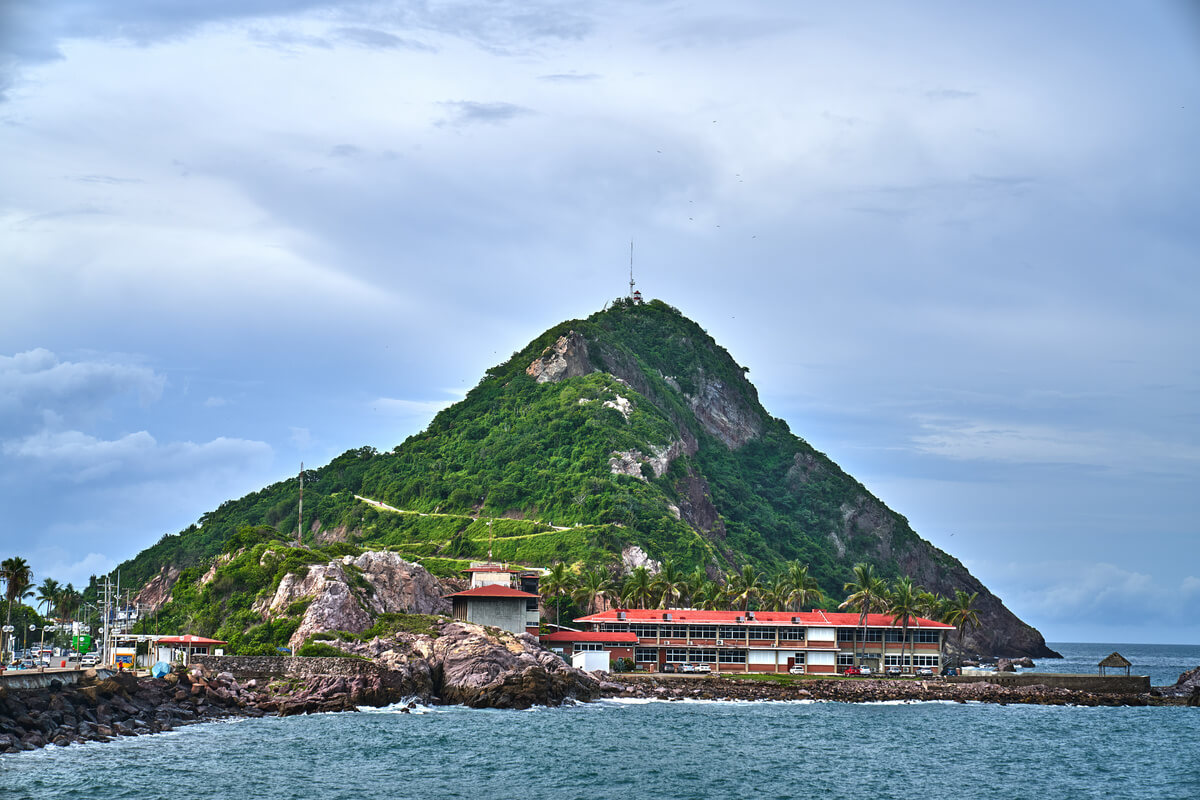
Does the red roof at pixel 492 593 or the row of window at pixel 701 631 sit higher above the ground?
the red roof at pixel 492 593

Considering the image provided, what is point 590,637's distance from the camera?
4938 inches

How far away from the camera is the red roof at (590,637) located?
124 metres

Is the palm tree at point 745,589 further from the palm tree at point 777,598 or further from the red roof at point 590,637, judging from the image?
the red roof at point 590,637

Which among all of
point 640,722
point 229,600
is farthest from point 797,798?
point 229,600

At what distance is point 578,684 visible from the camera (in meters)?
104

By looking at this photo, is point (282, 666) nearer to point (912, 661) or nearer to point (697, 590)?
point (697, 590)

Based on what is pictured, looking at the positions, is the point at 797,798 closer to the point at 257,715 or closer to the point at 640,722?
the point at 640,722

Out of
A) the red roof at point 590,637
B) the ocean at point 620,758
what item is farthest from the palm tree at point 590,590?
the ocean at point 620,758

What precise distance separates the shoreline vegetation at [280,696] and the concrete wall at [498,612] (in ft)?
35.2

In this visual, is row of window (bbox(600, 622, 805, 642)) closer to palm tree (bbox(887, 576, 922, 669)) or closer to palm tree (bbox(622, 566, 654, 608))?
palm tree (bbox(887, 576, 922, 669))

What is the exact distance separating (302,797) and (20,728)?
67.1 ft

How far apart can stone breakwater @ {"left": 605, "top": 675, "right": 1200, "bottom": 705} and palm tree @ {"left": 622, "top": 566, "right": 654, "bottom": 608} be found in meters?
22.2

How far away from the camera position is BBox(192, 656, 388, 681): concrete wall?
9531 centimetres

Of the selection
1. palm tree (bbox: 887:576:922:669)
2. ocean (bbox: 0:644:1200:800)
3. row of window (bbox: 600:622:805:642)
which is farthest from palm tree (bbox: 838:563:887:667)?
ocean (bbox: 0:644:1200:800)
